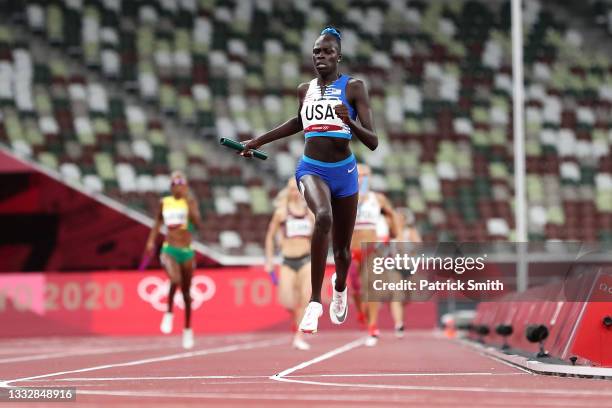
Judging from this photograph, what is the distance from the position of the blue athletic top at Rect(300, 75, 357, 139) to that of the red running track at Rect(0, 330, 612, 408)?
1756mm

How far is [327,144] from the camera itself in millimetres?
8336

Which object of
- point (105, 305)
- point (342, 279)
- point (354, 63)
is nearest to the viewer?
point (342, 279)

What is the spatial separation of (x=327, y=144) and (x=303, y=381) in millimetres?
1703

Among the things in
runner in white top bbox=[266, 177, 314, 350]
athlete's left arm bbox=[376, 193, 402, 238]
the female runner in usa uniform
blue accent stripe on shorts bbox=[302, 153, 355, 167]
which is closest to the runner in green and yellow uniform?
runner in white top bbox=[266, 177, 314, 350]

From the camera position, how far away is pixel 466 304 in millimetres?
25438

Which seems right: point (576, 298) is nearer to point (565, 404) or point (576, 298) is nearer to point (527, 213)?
point (565, 404)

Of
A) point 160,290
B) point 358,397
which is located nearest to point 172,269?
point 160,290

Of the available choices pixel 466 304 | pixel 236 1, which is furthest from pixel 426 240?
pixel 236 1

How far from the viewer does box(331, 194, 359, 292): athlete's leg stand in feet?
28.3

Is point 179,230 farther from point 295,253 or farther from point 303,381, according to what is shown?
point 303,381

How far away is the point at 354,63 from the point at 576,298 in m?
20.9

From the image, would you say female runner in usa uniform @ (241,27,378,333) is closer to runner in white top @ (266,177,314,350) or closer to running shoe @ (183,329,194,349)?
runner in white top @ (266,177,314,350)

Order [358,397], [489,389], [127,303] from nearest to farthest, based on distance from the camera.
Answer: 1. [358,397]
2. [489,389]
3. [127,303]

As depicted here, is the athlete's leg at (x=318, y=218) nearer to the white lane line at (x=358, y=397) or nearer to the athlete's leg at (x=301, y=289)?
the white lane line at (x=358, y=397)
